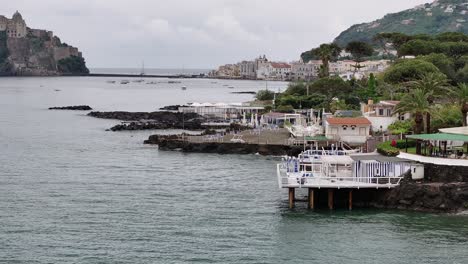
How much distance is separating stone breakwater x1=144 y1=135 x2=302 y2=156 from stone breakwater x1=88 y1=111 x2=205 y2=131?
22.5m

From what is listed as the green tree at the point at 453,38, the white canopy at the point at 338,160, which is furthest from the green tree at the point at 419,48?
the white canopy at the point at 338,160

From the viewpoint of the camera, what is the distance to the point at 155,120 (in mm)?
110938

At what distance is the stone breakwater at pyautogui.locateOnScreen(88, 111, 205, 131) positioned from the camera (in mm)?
98156

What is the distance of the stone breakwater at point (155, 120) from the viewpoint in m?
98.2

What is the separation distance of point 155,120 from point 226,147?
4162 cm

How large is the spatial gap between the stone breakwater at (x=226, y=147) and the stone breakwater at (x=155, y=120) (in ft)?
73.9

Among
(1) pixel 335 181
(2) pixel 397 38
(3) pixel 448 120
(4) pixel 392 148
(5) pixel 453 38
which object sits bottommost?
(1) pixel 335 181

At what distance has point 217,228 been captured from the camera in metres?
38.8

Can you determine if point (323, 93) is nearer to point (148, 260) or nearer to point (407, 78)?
point (407, 78)

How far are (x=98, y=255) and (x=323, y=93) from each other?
82.6 meters

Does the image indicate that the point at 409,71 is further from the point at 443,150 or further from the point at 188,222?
the point at 188,222

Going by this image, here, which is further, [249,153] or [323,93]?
[323,93]

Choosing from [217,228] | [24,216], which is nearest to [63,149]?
[24,216]

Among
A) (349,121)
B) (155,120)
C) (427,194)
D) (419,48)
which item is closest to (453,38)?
(419,48)
